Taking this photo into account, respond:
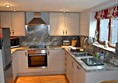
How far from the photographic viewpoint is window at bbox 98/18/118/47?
3.06 meters

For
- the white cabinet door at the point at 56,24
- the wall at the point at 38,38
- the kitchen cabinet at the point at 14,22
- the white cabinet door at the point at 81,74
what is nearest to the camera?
the white cabinet door at the point at 81,74

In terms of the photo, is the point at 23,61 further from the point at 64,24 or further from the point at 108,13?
the point at 108,13

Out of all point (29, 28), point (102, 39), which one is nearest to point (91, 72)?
point (102, 39)

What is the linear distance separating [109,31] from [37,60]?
2.30 m

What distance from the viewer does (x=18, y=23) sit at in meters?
4.43

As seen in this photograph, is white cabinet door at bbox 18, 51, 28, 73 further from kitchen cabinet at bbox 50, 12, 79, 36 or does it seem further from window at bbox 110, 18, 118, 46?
window at bbox 110, 18, 118, 46

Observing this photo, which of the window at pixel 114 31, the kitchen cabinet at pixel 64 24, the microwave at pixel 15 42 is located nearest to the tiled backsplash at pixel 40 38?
the microwave at pixel 15 42

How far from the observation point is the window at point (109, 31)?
10.0ft

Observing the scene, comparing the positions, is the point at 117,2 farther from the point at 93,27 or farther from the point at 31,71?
the point at 31,71

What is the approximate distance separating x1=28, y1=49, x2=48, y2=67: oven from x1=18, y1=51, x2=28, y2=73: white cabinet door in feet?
0.39

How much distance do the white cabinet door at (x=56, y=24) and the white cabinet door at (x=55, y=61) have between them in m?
0.63

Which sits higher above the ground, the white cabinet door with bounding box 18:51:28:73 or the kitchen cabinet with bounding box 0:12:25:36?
the kitchen cabinet with bounding box 0:12:25:36

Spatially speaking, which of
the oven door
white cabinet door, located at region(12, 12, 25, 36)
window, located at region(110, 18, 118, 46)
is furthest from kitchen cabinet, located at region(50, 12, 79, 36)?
window, located at region(110, 18, 118, 46)

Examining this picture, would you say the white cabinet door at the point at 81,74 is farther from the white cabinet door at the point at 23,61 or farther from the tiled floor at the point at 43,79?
the white cabinet door at the point at 23,61
